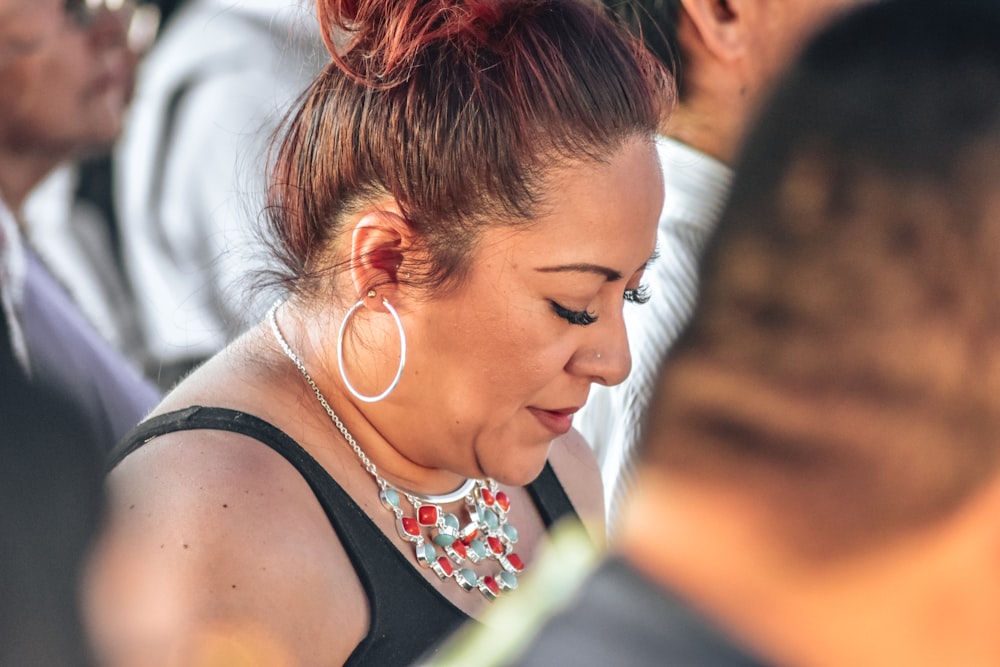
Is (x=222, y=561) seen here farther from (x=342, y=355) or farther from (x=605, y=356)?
(x=605, y=356)

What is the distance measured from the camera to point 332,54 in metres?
1.66

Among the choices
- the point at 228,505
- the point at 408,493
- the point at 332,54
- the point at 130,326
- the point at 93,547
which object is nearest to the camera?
the point at 93,547

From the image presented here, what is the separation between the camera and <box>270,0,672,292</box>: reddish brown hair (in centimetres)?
159

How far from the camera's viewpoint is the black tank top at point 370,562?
1558mm

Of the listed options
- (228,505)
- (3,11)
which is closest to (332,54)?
(228,505)

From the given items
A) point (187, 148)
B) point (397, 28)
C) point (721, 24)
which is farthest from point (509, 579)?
point (187, 148)

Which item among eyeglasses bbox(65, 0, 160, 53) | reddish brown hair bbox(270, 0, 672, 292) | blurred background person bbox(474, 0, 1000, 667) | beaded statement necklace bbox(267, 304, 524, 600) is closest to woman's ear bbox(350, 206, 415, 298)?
reddish brown hair bbox(270, 0, 672, 292)

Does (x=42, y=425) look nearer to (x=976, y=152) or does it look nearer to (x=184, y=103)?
(x=976, y=152)

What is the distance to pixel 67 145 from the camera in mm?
2621

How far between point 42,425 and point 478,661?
292mm

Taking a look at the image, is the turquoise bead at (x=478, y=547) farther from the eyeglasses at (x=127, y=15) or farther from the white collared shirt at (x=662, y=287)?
the eyeglasses at (x=127, y=15)

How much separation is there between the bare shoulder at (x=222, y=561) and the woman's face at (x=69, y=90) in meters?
1.12

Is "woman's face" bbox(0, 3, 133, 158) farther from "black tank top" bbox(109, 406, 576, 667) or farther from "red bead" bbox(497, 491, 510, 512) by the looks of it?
"red bead" bbox(497, 491, 510, 512)

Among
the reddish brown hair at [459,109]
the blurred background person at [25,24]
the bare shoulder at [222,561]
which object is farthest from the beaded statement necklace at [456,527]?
the blurred background person at [25,24]
